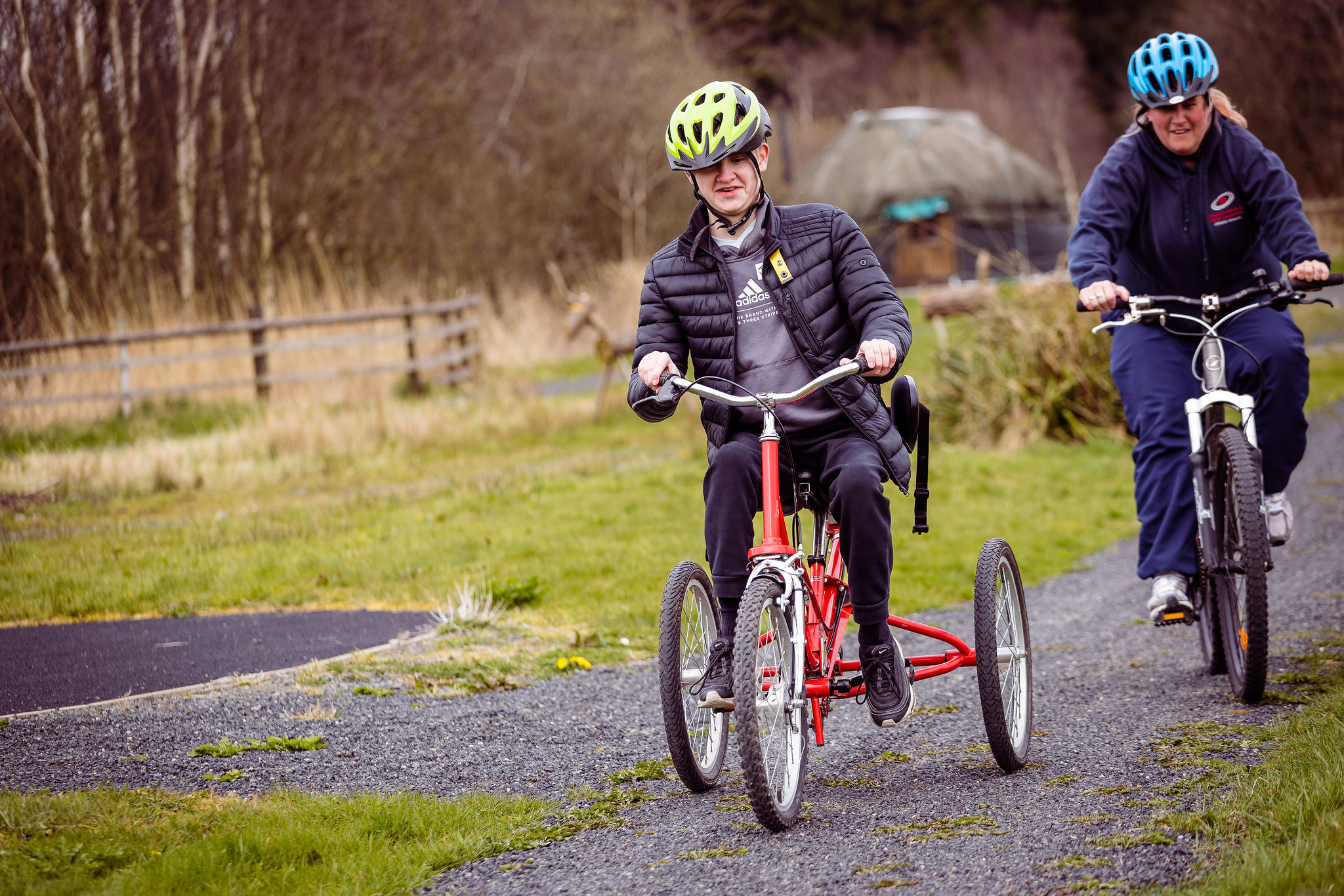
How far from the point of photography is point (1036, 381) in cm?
1319

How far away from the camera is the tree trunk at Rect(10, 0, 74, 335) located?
18.7m

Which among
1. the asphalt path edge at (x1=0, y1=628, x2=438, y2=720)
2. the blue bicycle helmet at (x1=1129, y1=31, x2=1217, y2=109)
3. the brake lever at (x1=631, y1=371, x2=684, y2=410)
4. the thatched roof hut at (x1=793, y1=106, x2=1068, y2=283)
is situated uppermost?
the thatched roof hut at (x1=793, y1=106, x2=1068, y2=283)

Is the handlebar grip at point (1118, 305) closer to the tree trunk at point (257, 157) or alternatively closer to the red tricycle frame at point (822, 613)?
the red tricycle frame at point (822, 613)

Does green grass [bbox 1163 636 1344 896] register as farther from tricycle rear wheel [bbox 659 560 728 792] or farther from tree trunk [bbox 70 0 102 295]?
tree trunk [bbox 70 0 102 295]

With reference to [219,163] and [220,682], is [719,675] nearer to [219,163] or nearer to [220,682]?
[220,682]

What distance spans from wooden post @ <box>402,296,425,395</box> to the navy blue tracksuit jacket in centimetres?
1476

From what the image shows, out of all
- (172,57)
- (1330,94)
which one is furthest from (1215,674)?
(1330,94)

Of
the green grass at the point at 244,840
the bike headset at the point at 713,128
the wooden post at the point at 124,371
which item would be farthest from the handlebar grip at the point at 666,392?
the wooden post at the point at 124,371

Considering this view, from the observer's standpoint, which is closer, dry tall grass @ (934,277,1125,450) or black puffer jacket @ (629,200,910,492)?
black puffer jacket @ (629,200,910,492)

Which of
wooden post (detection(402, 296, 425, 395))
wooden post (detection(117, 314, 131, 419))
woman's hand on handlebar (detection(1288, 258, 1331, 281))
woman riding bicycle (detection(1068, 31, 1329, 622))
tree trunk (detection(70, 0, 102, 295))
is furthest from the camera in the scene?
tree trunk (detection(70, 0, 102, 295))

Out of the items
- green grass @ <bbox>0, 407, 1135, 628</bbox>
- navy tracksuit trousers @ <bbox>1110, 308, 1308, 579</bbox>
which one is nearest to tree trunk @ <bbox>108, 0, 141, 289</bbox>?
green grass @ <bbox>0, 407, 1135, 628</bbox>

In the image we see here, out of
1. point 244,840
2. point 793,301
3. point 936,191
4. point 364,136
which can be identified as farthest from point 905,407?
point 936,191

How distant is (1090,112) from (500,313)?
36.4 m

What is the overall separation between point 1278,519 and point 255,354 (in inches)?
591
